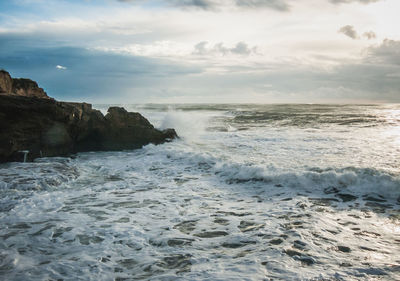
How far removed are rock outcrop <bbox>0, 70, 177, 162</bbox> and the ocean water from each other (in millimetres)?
899

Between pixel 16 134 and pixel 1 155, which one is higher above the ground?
pixel 16 134

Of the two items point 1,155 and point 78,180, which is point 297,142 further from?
point 1,155

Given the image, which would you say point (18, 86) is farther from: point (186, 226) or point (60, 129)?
point (186, 226)

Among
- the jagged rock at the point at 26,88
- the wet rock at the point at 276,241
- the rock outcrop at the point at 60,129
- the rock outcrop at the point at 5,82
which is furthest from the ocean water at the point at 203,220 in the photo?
the jagged rock at the point at 26,88

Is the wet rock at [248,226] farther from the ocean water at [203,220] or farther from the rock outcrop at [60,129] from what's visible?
the rock outcrop at [60,129]

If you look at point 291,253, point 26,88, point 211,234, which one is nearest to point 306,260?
point 291,253

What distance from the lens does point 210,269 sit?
3.23 metres

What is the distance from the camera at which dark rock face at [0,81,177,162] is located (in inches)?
353

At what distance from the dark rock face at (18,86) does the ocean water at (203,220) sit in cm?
296

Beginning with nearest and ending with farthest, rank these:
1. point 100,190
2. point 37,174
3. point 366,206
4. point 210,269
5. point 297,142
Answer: point 210,269
point 366,206
point 100,190
point 37,174
point 297,142

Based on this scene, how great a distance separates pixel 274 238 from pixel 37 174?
6.20 m

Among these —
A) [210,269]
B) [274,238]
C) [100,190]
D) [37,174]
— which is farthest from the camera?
[37,174]

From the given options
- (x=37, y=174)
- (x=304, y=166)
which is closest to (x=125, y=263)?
(x=37, y=174)

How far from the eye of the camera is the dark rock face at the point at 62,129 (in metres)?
8.97
